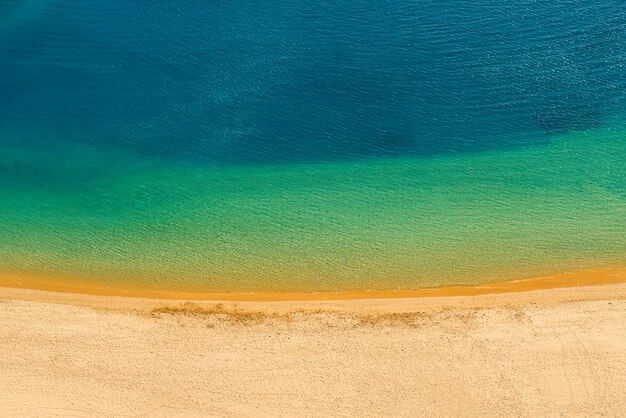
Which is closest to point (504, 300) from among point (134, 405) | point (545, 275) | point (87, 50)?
point (545, 275)

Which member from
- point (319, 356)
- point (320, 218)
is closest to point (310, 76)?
point (320, 218)

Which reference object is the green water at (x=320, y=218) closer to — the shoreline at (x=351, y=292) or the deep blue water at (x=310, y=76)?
the shoreline at (x=351, y=292)

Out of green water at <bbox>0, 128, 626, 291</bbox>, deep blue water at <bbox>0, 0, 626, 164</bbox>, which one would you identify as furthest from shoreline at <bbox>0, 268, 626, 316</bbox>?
deep blue water at <bbox>0, 0, 626, 164</bbox>

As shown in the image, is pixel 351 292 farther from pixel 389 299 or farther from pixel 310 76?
pixel 310 76

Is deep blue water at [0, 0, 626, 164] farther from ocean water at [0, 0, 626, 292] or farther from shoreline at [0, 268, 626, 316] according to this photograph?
shoreline at [0, 268, 626, 316]

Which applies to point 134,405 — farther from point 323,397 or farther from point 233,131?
point 233,131
